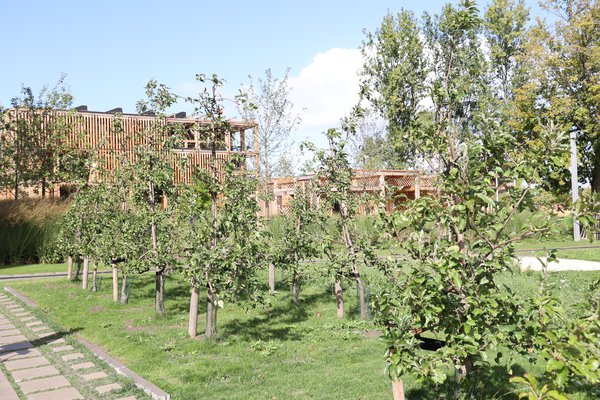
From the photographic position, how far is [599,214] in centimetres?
421

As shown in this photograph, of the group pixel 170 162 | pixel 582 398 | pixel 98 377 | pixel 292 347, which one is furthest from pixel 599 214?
pixel 170 162

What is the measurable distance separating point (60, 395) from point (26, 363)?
6.09ft

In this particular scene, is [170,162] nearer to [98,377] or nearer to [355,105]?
[355,105]

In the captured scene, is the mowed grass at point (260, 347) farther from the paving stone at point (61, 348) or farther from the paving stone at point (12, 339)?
the paving stone at point (12, 339)

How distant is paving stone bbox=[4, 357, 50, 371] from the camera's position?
7769 mm

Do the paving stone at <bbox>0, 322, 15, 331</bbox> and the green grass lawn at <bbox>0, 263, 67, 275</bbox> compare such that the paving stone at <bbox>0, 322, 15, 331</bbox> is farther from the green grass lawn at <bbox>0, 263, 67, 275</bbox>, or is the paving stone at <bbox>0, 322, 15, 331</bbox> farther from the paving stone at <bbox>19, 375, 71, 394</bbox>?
the green grass lawn at <bbox>0, 263, 67, 275</bbox>

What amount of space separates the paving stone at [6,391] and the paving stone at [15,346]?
167 centimetres

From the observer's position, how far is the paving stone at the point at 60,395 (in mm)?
6336

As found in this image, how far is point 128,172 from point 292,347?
266 inches

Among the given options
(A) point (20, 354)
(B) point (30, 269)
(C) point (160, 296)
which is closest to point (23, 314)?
(C) point (160, 296)

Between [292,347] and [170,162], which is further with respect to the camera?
[170,162]

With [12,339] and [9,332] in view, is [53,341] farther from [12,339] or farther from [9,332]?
[9,332]

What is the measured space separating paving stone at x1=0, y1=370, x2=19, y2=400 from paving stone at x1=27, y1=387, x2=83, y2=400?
0.23 meters

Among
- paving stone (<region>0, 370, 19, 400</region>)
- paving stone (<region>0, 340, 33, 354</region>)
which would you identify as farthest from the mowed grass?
paving stone (<region>0, 370, 19, 400</region>)
